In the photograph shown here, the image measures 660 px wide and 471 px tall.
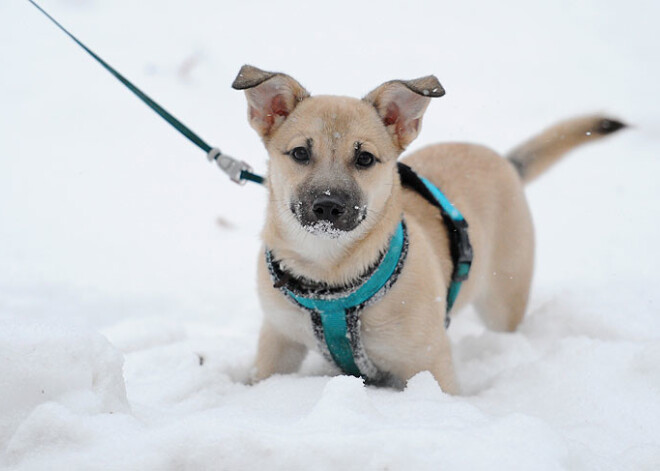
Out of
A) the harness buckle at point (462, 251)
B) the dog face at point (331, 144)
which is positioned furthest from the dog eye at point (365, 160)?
the harness buckle at point (462, 251)

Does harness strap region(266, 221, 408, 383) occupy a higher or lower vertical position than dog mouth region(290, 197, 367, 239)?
lower

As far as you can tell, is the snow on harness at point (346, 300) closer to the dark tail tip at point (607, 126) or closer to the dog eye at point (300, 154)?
the dog eye at point (300, 154)

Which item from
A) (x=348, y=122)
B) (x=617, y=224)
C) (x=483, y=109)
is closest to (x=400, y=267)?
(x=348, y=122)

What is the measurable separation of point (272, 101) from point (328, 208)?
0.81 m

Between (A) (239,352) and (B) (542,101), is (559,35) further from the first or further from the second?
(A) (239,352)

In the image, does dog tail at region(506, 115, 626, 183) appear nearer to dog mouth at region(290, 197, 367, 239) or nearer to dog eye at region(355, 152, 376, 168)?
dog eye at region(355, 152, 376, 168)

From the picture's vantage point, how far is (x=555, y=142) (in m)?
4.20

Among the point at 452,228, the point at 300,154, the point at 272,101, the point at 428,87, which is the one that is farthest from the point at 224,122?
the point at 428,87

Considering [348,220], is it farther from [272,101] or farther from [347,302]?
[272,101]

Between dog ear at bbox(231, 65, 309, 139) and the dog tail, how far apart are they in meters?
1.99

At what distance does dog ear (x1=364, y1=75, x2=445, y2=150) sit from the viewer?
9.66 feet

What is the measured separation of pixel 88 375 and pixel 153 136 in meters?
5.35

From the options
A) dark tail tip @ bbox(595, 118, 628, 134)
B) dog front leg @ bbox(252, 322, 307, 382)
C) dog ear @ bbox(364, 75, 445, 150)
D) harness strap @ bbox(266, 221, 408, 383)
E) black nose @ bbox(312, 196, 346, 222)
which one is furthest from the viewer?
dark tail tip @ bbox(595, 118, 628, 134)

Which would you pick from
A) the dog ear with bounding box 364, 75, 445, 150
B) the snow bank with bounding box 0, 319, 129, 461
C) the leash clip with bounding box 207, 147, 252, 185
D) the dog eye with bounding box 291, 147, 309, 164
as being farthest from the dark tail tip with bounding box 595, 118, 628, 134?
the snow bank with bounding box 0, 319, 129, 461
